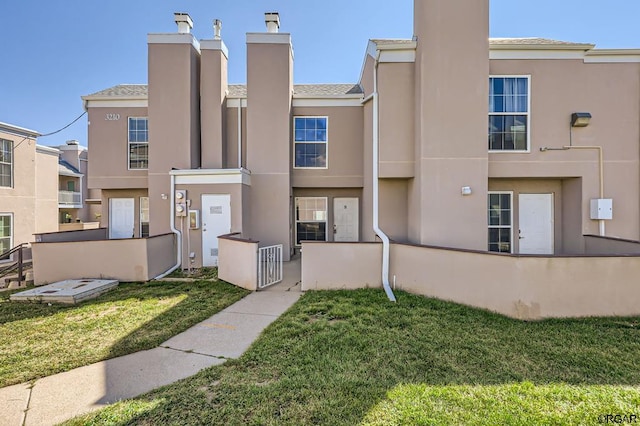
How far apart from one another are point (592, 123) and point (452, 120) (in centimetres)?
398

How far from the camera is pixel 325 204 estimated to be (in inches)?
413

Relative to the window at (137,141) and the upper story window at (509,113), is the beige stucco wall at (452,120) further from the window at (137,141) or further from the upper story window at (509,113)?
the window at (137,141)

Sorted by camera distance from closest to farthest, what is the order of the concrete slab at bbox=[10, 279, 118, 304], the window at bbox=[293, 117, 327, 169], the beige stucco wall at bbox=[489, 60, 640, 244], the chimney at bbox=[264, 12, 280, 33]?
the concrete slab at bbox=[10, 279, 118, 304], the beige stucco wall at bbox=[489, 60, 640, 244], the chimney at bbox=[264, 12, 280, 33], the window at bbox=[293, 117, 327, 169]

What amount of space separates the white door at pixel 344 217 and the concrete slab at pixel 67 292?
687cm

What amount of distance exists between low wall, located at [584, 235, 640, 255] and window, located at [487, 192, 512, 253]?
1.64 m

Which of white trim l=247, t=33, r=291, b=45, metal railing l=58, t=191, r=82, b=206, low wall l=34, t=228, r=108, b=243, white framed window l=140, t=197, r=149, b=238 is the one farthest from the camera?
metal railing l=58, t=191, r=82, b=206

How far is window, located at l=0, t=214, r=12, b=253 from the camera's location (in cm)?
1142

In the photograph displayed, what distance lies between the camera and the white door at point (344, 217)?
1045 centimetres

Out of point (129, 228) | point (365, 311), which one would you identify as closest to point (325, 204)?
point (365, 311)

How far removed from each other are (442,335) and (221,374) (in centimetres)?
302

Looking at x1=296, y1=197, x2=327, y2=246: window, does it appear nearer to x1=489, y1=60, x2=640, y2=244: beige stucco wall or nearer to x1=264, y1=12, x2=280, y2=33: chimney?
x1=264, y1=12, x2=280, y2=33: chimney

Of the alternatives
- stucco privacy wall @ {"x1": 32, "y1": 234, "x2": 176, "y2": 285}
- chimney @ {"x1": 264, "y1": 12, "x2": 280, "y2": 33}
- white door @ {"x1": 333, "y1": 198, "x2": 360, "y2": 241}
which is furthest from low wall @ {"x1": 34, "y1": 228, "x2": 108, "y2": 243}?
chimney @ {"x1": 264, "y1": 12, "x2": 280, "y2": 33}

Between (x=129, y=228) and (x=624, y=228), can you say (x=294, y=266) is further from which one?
(x=624, y=228)

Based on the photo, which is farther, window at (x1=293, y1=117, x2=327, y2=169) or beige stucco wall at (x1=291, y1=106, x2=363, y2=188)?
window at (x1=293, y1=117, x2=327, y2=169)
